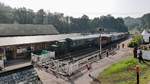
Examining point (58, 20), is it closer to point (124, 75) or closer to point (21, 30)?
point (21, 30)

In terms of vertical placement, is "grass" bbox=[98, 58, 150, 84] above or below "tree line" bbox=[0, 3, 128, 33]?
below

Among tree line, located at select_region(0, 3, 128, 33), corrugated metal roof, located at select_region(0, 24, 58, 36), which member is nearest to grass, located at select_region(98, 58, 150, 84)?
corrugated metal roof, located at select_region(0, 24, 58, 36)

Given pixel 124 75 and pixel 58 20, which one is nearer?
pixel 124 75

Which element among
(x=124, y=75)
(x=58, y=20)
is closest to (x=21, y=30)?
(x=124, y=75)

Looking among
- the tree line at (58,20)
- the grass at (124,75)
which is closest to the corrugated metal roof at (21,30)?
the grass at (124,75)

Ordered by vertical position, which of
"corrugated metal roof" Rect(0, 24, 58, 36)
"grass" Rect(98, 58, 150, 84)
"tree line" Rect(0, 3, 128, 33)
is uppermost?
"tree line" Rect(0, 3, 128, 33)

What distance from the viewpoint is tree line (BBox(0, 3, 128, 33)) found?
76.7 metres

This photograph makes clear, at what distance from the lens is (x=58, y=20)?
89.8 metres

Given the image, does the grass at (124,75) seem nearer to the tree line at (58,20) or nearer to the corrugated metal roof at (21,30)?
the corrugated metal roof at (21,30)

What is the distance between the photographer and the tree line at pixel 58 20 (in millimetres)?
76688

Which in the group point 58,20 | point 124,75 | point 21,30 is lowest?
point 124,75

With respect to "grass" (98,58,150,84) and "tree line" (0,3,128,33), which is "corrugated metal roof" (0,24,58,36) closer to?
"grass" (98,58,150,84)

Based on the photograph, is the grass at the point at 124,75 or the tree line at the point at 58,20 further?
the tree line at the point at 58,20

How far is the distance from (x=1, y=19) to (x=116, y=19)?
88.7 meters
